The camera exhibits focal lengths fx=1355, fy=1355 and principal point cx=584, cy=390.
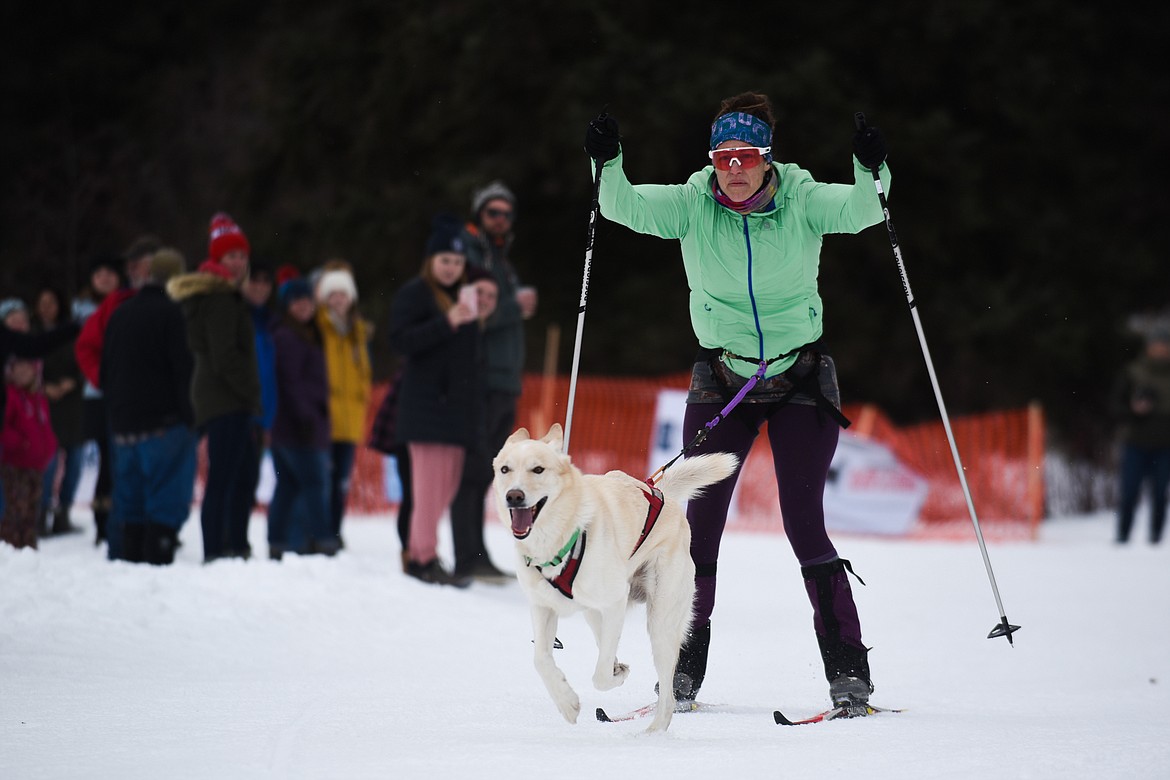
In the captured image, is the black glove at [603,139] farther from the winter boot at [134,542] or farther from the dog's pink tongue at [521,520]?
the winter boot at [134,542]

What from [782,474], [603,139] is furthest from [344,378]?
[782,474]

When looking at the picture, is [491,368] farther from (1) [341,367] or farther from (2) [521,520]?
(2) [521,520]

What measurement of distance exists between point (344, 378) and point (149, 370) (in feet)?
6.54

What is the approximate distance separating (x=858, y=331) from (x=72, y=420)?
1411 centimetres

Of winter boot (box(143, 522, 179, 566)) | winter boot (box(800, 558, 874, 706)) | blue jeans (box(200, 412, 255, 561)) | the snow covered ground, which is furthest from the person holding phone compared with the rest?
winter boot (box(800, 558, 874, 706))

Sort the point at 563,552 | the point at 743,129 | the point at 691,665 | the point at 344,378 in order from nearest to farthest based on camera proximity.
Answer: the point at 563,552
the point at 743,129
the point at 691,665
the point at 344,378

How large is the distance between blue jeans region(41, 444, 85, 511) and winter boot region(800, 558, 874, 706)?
21.4ft

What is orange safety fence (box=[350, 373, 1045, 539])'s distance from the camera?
13.3m

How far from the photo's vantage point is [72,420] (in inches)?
387

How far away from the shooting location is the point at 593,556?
4.07 meters

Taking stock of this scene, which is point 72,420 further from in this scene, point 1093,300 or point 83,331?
point 1093,300

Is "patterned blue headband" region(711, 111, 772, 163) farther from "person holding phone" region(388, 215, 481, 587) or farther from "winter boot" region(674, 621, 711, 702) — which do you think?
"person holding phone" region(388, 215, 481, 587)

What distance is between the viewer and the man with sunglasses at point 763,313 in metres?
4.42

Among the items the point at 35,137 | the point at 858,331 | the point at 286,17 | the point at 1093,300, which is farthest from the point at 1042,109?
the point at 35,137
